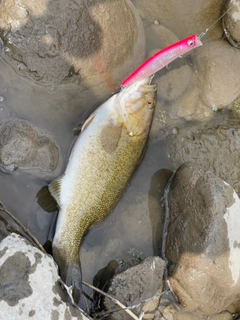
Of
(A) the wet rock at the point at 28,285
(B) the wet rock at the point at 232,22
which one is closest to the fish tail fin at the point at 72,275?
(A) the wet rock at the point at 28,285

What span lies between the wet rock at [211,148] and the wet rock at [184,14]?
4.19 feet

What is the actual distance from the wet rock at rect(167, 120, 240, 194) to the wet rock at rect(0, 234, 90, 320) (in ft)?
7.06

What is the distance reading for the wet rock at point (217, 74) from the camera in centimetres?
487

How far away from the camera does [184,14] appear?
4.99 m

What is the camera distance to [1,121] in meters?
4.07

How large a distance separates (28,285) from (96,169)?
131 cm

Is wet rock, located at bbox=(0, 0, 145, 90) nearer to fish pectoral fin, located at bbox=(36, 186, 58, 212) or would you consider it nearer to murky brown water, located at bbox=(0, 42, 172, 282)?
murky brown water, located at bbox=(0, 42, 172, 282)

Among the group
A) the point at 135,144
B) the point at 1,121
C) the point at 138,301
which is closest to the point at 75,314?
the point at 138,301

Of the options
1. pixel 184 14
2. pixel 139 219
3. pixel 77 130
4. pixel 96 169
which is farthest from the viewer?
pixel 184 14

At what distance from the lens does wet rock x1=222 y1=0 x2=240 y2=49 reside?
4.88 metres

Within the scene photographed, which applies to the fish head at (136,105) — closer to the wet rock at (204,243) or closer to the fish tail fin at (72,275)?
the wet rock at (204,243)

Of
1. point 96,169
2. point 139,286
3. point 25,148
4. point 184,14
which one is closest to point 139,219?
point 139,286

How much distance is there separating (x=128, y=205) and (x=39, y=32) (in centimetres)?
218

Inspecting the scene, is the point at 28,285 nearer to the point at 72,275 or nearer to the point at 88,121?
the point at 72,275
